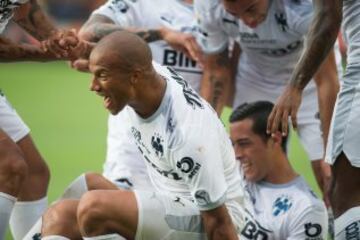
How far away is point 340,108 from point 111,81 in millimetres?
1078

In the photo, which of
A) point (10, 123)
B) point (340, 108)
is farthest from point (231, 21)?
point (340, 108)

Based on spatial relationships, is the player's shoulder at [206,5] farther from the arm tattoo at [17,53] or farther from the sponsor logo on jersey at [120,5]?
the arm tattoo at [17,53]

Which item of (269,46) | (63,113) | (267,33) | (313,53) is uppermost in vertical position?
(313,53)

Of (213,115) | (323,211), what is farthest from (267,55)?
(213,115)

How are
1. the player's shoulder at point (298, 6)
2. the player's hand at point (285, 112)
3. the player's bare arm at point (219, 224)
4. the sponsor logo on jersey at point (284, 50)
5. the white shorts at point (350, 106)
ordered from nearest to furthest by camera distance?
the player's hand at point (285, 112) → the white shorts at point (350, 106) → the player's bare arm at point (219, 224) → the player's shoulder at point (298, 6) → the sponsor logo on jersey at point (284, 50)

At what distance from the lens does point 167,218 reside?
5.51 metres

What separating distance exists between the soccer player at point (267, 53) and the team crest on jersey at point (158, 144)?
1.50m

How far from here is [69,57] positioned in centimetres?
620

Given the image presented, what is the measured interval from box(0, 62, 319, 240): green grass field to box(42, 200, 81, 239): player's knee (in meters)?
3.40

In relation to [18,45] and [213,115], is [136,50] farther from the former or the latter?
[18,45]

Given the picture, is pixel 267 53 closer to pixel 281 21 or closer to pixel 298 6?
pixel 281 21

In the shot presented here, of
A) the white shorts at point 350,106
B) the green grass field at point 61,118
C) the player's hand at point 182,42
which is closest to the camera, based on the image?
the white shorts at point 350,106

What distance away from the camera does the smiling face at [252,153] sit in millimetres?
6715

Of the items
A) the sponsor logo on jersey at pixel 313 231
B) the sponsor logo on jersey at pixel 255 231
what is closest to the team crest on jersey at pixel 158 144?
the sponsor logo on jersey at pixel 255 231
